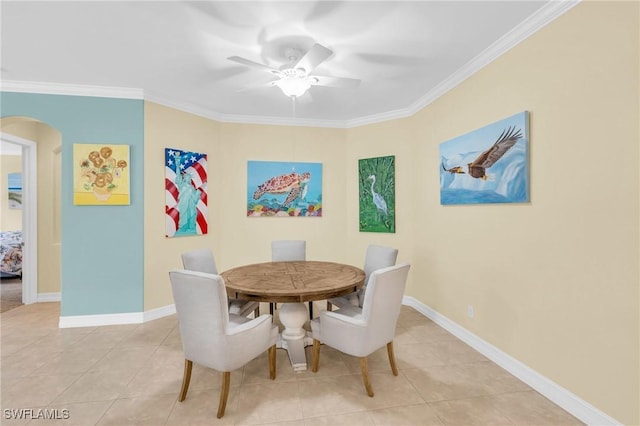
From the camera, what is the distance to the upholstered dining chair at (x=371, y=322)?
1972 millimetres

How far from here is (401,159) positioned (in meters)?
4.02

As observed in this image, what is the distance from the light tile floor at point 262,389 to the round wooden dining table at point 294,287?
0.17 meters

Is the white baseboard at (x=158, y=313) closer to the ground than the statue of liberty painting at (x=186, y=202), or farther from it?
closer to the ground

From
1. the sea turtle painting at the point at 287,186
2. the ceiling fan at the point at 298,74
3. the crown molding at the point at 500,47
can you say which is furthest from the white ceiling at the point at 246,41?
the sea turtle painting at the point at 287,186

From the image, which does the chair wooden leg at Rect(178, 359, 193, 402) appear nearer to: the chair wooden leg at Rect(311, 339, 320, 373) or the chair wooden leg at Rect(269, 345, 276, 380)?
the chair wooden leg at Rect(269, 345, 276, 380)

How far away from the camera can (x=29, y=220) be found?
4.01 metres

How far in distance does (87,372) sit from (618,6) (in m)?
4.42

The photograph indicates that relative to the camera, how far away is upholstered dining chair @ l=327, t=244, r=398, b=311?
2795mm

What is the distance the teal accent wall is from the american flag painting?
1.01ft

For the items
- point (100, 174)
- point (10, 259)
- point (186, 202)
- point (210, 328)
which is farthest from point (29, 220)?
point (210, 328)

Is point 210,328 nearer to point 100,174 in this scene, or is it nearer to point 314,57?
point 314,57

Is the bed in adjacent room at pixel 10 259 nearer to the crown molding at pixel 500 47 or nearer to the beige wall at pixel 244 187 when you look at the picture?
the beige wall at pixel 244 187

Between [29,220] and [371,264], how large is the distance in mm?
4734

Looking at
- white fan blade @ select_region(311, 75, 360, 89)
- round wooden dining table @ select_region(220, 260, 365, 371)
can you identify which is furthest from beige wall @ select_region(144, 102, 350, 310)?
white fan blade @ select_region(311, 75, 360, 89)
